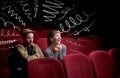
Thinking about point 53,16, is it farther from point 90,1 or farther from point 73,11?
point 90,1

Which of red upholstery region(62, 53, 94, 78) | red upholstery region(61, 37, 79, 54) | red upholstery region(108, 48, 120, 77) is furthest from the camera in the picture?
red upholstery region(61, 37, 79, 54)

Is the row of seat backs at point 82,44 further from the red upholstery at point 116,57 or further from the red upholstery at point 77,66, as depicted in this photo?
the red upholstery at point 77,66

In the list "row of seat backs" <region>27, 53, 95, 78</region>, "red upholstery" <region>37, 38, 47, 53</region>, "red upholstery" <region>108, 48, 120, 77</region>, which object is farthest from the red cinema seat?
"row of seat backs" <region>27, 53, 95, 78</region>

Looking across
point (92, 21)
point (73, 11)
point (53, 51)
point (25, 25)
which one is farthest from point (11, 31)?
point (92, 21)

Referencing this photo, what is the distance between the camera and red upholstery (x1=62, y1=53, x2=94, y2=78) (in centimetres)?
195

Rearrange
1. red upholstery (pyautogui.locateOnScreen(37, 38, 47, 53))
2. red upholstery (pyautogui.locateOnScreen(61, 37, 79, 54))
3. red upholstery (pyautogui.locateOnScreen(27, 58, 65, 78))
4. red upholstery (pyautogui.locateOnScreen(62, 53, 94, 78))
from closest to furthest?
red upholstery (pyautogui.locateOnScreen(27, 58, 65, 78)) < red upholstery (pyautogui.locateOnScreen(62, 53, 94, 78)) < red upholstery (pyautogui.locateOnScreen(37, 38, 47, 53)) < red upholstery (pyautogui.locateOnScreen(61, 37, 79, 54))

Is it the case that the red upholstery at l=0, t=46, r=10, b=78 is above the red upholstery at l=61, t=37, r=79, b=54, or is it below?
below

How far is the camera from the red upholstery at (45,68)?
1.82 m

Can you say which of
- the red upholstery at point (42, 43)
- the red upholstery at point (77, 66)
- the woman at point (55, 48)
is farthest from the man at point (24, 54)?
the red upholstery at point (77, 66)

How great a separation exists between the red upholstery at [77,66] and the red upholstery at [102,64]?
0.25 ft

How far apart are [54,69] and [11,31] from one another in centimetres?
103

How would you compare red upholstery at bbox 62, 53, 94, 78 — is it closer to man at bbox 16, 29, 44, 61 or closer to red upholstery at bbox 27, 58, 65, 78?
red upholstery at bbox 27, 58, 65, 78

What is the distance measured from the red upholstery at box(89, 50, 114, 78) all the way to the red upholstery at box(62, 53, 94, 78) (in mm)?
76

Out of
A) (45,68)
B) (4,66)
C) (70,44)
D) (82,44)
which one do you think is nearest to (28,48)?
(4,66)
